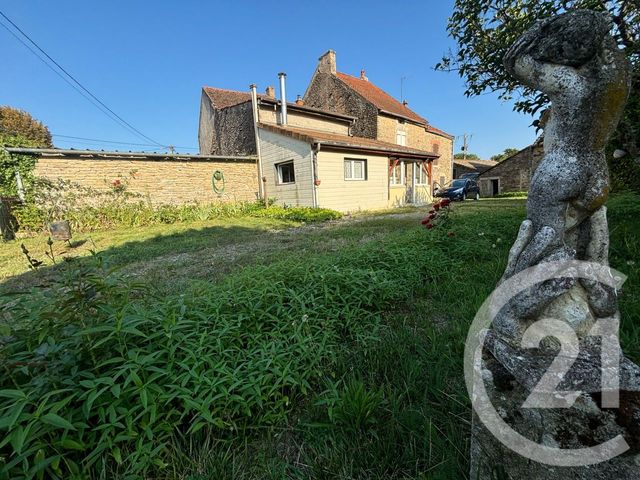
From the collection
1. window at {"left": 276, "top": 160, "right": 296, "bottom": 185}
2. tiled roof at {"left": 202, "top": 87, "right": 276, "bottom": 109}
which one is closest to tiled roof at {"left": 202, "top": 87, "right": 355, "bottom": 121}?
tiled roof at {"left": 202, "top": 87, "right": 276, "bottom": 109}

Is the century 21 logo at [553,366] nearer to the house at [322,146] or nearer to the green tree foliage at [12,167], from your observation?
the house at [322,146]

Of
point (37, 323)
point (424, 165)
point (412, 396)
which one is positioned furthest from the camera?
point (424, 165)

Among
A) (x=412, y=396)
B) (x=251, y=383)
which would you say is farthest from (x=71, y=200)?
(x=412, y=396)

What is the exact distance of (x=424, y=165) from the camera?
1661 cm

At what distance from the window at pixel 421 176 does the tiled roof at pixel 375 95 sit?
4.61 metres

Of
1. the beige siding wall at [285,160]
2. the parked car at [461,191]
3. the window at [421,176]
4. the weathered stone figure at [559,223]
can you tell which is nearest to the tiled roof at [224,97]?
the beige siding wall at [285,160]

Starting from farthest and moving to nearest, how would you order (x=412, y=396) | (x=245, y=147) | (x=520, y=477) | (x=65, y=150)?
(x=245, y=147) < (x=65, y=150) < (x=412, y=396) < (x=520, y=477)

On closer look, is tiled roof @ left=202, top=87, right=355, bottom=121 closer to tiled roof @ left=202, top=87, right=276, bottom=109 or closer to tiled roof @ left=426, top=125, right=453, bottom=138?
tiled roof @ left=202, top=87, right=276, bottom=109

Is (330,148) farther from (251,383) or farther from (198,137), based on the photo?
(198,137)

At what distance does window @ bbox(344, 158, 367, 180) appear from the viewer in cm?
1276

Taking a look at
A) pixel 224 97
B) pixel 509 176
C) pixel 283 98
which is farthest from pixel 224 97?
pixel 509 176

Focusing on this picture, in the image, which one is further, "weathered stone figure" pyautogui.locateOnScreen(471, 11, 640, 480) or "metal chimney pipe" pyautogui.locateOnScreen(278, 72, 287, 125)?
"metal chimney pipe" pyautogui.locateOnScreen(278, 72, 287, 125)

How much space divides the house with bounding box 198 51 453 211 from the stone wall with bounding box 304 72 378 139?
0.20ft

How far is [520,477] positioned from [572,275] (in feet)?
2.45
